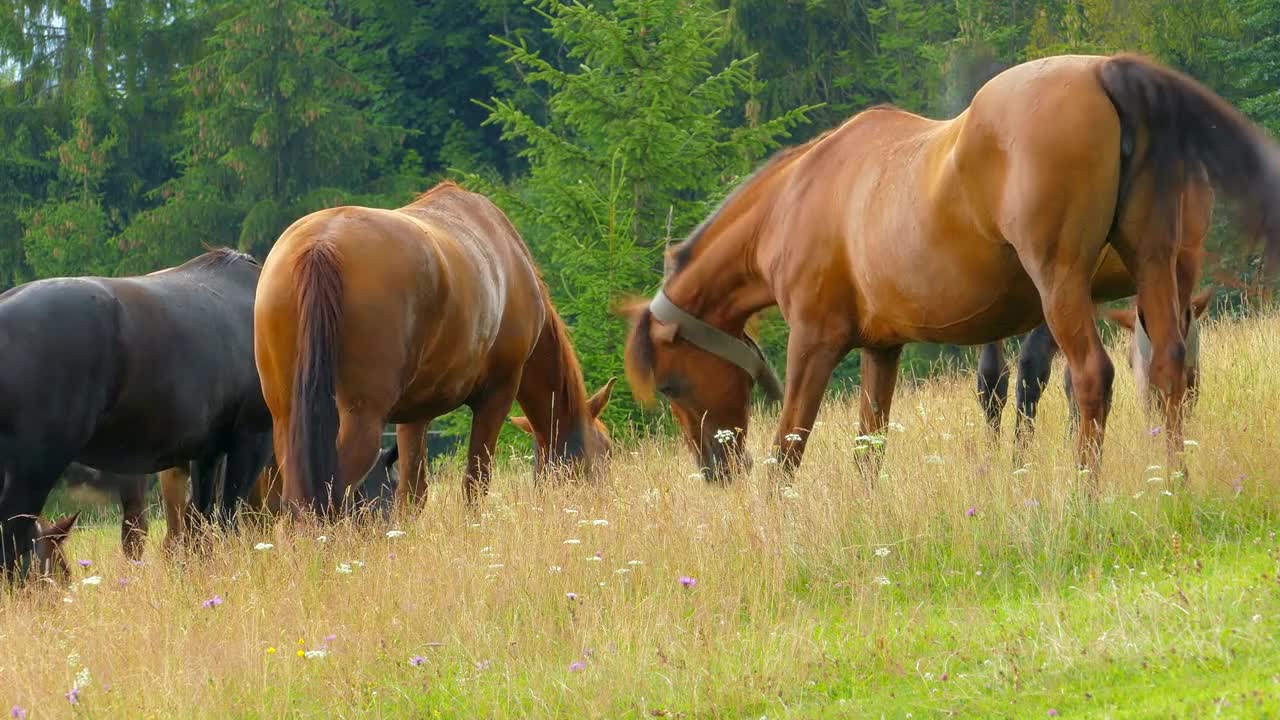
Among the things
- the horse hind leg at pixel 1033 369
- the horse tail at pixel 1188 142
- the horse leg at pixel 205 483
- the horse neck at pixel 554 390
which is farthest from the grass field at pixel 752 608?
the horse neck at pixel 554 390

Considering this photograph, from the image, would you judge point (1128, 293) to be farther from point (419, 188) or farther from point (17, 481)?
point (419, 188)

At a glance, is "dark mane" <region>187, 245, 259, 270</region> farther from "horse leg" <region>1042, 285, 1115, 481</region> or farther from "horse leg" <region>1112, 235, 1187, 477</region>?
"horse leg" <region>1112, 235, 1187, 477</region>

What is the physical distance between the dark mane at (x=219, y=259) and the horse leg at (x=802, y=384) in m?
4.09

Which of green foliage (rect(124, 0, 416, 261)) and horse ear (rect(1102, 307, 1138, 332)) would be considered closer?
horse ear (rect(1102, 307, 1138, 332))

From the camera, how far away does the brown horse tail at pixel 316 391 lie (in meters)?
7.11

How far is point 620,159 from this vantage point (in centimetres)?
1520

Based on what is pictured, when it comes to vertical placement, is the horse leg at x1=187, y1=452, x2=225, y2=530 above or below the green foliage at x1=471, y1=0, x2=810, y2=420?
below

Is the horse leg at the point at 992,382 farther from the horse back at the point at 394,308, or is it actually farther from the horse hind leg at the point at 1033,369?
the horse back at the point at 394,308

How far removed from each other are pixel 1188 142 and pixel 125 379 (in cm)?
599

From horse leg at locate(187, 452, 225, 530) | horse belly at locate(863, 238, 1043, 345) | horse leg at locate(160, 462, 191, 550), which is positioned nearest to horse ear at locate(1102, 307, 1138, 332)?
horse belly at locate(863, 238, 1043, 345)

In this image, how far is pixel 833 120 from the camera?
28.6 meters

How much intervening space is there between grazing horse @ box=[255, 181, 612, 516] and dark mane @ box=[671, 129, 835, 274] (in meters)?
1.04

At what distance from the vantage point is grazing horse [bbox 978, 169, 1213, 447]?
707 centimetres

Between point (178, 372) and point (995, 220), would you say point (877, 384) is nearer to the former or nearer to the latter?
point (995, 220)
